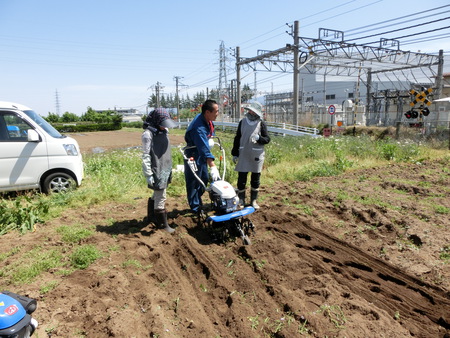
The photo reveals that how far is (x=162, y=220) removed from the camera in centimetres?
494

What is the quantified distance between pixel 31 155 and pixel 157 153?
3504mm

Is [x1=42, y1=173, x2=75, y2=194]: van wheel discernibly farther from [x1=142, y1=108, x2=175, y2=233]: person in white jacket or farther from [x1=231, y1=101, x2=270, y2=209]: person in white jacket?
[x1=231, y1=101, x2=270, y2=209]: person in white jacket

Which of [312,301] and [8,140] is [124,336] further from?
[8,140]

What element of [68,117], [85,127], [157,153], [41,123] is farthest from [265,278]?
[68,117]

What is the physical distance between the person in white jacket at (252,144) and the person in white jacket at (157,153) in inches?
55.0

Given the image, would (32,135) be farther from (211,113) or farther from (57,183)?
(211,113)

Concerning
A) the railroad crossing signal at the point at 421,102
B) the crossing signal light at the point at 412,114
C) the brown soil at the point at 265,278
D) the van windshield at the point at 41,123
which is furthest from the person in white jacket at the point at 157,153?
the crossing signal light at the point at 412,114

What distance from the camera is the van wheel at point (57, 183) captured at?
21.9 ft

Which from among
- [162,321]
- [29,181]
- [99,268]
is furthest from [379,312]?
[29,181]

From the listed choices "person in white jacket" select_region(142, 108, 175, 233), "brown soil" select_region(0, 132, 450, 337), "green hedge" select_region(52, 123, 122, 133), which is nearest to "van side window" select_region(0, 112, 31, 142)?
"brown soil" select_region(0, 132, 450, 337)

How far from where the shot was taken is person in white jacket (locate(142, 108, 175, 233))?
14.9 feet

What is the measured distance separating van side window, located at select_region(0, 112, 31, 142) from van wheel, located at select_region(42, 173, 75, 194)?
0.93 meters

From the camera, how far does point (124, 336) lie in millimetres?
2619

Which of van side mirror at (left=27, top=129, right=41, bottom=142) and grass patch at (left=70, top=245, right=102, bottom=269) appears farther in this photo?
van side mirror at (left=27, top=129, right=41, bottom=142)
